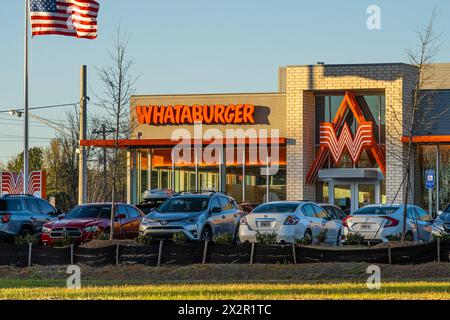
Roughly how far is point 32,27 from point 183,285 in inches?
707

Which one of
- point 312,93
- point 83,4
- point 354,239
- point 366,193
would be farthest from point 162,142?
point 354,239

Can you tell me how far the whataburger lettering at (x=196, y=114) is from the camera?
46844mm

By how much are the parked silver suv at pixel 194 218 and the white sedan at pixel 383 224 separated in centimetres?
339

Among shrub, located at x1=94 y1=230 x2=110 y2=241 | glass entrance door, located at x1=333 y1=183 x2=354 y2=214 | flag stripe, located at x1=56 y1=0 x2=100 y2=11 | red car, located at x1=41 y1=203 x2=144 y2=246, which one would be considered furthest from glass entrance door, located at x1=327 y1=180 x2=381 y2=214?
shrub, located at x1=94 y1=230 x2=110 y2=241

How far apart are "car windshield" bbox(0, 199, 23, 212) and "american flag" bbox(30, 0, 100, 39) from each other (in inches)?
250

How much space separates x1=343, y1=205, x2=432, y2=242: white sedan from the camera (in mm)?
29375

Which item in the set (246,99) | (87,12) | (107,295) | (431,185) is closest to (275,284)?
(107,295)

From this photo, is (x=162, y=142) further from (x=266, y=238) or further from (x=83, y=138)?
(x=266, y=238)

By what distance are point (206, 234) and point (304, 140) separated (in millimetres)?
17121

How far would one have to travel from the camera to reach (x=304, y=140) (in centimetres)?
4612

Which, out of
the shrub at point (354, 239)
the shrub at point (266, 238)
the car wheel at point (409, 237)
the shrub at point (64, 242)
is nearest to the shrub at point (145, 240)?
the shrub at point (64, 242)

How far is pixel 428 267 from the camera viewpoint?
77.1ft

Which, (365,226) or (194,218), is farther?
(365,226)
